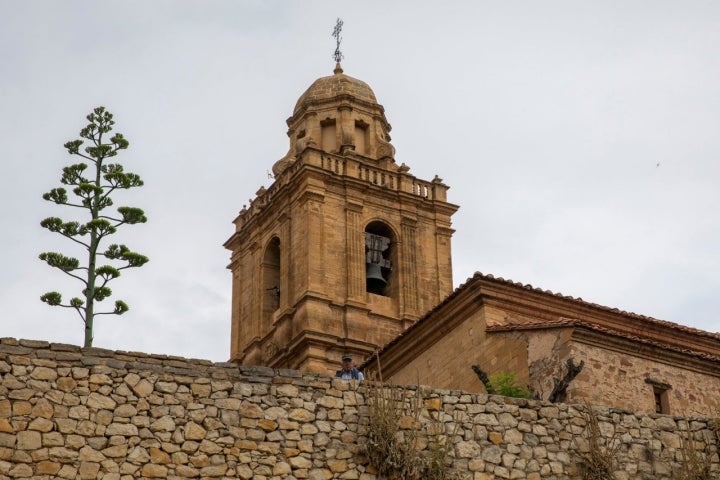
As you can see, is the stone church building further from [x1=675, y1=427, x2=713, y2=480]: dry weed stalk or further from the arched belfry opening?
[x1=675, y1=427, x2=713, y2=480]: dry weed stalk

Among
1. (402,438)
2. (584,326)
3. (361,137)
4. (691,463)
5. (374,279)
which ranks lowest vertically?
(691,463)

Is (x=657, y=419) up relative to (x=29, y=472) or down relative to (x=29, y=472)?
up

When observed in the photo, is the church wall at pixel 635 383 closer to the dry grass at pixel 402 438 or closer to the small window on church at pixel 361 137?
the dry grass at pixel 402 438

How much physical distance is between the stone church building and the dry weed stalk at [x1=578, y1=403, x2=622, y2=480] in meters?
7.64

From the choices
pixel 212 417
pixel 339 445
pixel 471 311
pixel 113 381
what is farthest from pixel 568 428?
pixel 471 311

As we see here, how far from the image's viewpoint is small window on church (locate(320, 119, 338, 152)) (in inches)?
1486

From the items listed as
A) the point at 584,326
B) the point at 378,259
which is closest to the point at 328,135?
the point at 378,259

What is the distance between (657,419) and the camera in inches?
596

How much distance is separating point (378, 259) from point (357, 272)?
130 cm

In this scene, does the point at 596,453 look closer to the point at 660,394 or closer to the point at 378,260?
the point at 660,394

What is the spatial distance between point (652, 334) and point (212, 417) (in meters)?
11.8

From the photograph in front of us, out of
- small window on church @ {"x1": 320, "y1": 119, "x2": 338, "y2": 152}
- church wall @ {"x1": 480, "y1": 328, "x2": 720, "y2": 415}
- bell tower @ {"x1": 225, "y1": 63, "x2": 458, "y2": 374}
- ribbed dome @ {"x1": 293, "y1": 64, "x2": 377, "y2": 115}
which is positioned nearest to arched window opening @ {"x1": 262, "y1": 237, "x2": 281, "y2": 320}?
bell tower @ {"x1": 225, "y1": 63, "x2": 458, "y2": 374}

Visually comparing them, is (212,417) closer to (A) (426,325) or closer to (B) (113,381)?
(B) (113,381)

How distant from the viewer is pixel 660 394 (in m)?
19.3
